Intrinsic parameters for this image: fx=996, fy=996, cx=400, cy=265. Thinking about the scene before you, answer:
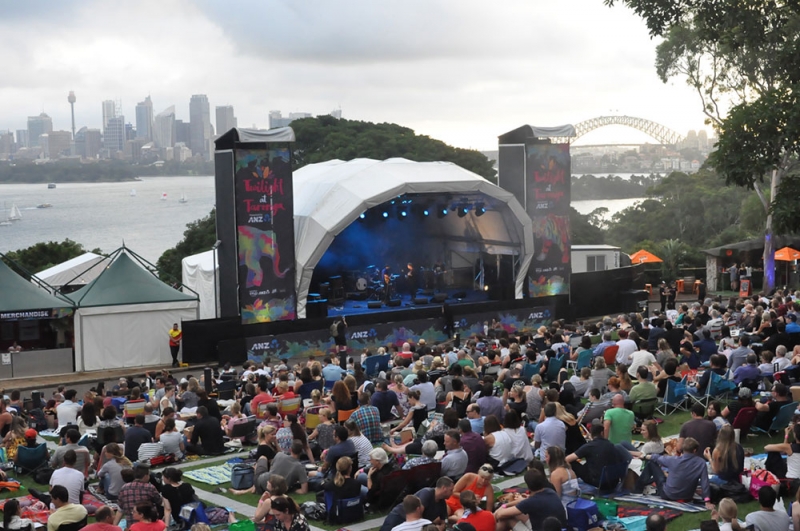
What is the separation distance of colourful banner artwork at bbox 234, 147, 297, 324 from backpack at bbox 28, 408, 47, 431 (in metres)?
8.04

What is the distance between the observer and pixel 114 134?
18425cm

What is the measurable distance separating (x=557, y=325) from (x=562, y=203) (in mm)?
7682

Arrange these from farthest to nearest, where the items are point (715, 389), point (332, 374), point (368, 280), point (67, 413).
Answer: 1. point (368, 280)
2. point (332, 374)
3. point (67, 413)
4. point (715, 389)

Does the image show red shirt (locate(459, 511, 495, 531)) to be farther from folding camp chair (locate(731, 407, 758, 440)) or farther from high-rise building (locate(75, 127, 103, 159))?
high-rise building (locate(75, 127, 103, 159))

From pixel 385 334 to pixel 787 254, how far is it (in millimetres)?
13387

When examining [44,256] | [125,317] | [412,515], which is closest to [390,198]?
[125,317]

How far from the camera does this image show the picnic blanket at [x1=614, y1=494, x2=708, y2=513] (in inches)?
351

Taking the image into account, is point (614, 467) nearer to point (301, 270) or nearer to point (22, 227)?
point (301, 270)

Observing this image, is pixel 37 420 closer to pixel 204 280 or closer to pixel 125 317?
pixel 125 317

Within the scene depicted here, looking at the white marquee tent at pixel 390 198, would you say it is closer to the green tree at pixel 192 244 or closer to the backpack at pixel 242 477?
the backpack at pixel 242 477

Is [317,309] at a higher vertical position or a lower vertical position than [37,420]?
higher

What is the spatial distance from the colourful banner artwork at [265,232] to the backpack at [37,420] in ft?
26.4

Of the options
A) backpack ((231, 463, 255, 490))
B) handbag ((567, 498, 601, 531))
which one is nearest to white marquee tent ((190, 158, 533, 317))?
backpack ((231, 463, 255, 490))

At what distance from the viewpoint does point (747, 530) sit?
7.39 meters
